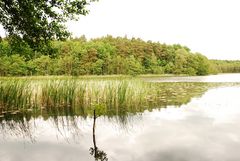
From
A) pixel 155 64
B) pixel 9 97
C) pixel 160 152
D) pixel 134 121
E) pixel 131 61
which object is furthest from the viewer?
pixel 155 64

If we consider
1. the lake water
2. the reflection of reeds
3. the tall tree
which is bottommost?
the lake water

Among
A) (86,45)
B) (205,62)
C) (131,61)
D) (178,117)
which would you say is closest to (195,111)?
(178,117)

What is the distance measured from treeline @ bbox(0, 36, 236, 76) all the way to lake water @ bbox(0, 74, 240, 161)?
130 feet

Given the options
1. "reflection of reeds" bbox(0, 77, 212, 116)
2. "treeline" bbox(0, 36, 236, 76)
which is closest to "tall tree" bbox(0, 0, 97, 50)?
"reflection of reeds" bbox(0, 77, 212, 116)

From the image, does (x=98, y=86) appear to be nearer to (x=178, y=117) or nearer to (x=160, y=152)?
(x=178, y=117)

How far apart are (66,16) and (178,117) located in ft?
20.1

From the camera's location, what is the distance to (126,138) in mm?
8500

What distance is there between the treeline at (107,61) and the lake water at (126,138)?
130ft

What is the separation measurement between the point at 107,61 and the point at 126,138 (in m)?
72.1

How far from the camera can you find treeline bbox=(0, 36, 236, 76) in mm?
65525

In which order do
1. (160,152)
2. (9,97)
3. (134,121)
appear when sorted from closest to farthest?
(160,152), (134,121), (9,97)

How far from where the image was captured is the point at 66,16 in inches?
545

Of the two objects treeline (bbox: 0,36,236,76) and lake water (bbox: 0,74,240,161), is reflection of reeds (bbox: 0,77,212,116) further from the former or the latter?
treeline (bbox: 0,36,236,76)

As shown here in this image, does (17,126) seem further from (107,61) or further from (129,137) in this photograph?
(107,61)
